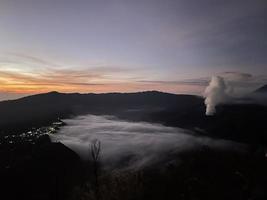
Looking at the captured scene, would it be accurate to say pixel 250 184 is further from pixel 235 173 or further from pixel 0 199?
pixel 0 199

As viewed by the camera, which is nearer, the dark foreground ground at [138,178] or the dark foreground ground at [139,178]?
the dark foreground ground at [139,178]

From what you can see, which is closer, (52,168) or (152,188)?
(152,188)

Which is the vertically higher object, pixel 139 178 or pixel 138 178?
pixel 139 178

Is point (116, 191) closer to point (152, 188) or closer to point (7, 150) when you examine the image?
point (152, 188)

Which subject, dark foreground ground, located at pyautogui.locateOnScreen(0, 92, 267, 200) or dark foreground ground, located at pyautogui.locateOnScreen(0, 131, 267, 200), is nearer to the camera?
dark foreground ground, located at pyautogui.locateOnScreen(0, 92, 267, 200)

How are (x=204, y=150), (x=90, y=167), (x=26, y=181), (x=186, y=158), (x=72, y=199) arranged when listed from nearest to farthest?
(x=72, y=199) < (x=26, y=181) < (x=90, y=167) < (x=186, y=158) < (x=204, y=150)

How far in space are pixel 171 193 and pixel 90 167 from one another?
6031 centimetres

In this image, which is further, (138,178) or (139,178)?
(138,178)

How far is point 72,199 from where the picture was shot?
11319cm

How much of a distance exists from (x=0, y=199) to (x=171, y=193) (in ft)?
240

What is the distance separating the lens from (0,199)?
376 ft

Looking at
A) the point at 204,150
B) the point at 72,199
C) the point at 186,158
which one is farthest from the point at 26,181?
the point at 204,150

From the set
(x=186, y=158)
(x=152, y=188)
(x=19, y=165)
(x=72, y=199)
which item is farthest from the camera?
(x=186, y=158)

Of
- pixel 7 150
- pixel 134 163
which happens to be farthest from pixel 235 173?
pixel 7 150
